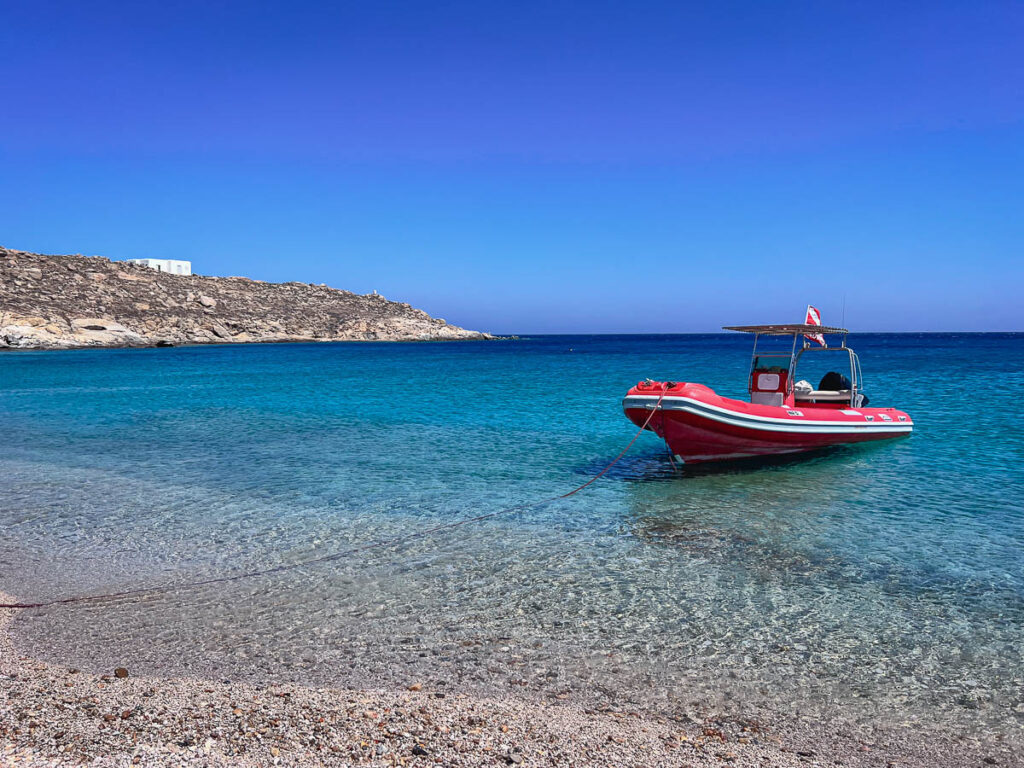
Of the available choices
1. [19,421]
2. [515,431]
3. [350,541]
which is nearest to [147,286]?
[19,421]

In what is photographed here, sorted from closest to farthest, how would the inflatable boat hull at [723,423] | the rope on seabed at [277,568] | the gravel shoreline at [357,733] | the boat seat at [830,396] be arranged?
the gravel shoreline at [357,733], the rope on seabed at [277,568], the inflatable boat hull at [723,423], the boat seat at [830,396]

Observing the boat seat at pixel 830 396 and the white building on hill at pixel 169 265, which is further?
the white building on hill at pixel 169 265

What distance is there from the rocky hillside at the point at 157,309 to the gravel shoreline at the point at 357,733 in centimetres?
6724

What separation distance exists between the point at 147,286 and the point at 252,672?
8770 cm

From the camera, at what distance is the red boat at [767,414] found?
1133cm

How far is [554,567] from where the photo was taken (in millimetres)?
6578

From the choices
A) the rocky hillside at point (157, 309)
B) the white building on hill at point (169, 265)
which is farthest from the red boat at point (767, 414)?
the white building on hill at point (169, 265)

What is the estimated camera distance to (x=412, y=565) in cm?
664

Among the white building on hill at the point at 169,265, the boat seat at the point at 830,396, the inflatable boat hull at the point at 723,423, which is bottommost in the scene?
the inflatable boat hull at the point at 723,423

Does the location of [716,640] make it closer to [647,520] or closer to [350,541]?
[647,520]

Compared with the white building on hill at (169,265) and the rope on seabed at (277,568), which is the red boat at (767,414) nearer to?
the rope on seabed at (277,568)

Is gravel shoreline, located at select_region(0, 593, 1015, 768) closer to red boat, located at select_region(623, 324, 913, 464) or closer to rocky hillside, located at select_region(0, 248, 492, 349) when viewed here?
red boat, located at select_region(623, 324, 913, 464)

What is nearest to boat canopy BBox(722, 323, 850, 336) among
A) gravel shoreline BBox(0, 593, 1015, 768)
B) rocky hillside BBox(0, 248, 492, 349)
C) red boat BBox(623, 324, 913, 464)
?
red boat BBox(623, 324, 913, 464)

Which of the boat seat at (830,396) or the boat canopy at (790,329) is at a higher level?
the boat canopy at (790,329)
